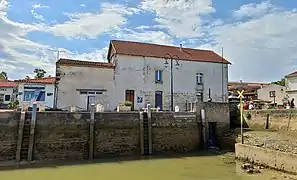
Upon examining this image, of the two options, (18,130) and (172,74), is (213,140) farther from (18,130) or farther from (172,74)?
(18,130)

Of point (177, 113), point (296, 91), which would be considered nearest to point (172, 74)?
point (177, 113)

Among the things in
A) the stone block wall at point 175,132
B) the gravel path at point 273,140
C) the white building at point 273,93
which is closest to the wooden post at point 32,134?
the stone block wall at point 175,132

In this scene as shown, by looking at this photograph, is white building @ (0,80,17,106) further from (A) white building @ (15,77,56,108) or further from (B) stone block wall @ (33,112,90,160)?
(B) stone block wall @ (33,112,90,160)

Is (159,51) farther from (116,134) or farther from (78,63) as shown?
(116,134)

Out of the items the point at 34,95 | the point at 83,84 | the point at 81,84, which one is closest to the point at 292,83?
the point at 83,84

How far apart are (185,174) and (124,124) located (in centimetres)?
648

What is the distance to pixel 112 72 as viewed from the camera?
26.6 meters

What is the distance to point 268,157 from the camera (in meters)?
14.2

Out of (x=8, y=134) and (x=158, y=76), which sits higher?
(x=158, y=76)

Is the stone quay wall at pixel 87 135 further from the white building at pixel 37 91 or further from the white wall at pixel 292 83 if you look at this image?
the white wall at pixel 292 83

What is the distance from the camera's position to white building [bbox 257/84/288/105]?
1666 inches

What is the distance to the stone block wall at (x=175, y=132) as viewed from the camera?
19.8 m

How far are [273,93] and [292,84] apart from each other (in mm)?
9736

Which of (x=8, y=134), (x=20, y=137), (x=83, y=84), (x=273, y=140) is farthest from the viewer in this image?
(x=83, y=84)
